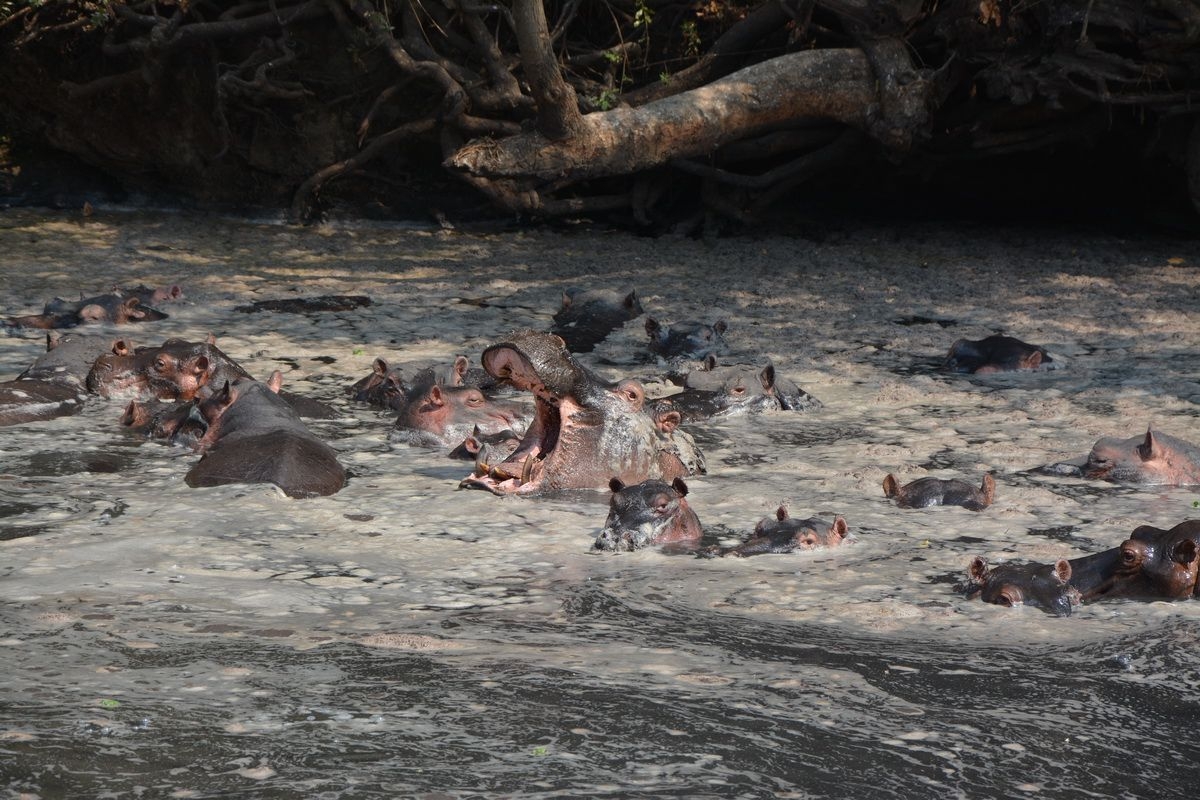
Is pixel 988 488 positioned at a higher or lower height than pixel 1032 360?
lower

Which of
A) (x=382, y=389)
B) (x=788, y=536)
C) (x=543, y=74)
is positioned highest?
(x=543, y=74)

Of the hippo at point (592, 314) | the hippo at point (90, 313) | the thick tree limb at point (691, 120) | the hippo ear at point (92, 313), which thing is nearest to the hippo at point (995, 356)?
the hippo at point (592, 314)

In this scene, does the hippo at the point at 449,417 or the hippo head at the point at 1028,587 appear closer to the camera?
the hippo head at the point at 1028,587

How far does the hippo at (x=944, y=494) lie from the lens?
5465 millimetres

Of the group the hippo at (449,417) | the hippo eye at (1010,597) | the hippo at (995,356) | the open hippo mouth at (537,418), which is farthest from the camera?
the hippo at (995,356)

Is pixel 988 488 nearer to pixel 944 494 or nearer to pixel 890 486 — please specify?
pixel 944 494

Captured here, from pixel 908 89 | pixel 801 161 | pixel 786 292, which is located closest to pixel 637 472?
pixel 786 292

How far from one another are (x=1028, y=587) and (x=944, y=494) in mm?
1155

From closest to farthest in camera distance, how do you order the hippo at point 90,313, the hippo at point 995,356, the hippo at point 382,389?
1. the hippo at point 382,389
2. the hippo at point 995,356
3. the hippo at point 90,313

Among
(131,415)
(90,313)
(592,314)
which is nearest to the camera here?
(131,415)

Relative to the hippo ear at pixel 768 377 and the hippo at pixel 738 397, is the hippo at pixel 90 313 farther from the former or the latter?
the hippo ear at pixel 768 377

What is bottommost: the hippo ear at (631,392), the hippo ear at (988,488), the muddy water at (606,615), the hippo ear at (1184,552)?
the muddy water at (606,615)

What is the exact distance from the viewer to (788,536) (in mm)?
4898

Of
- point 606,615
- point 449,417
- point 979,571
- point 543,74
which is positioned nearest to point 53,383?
point 449,417
